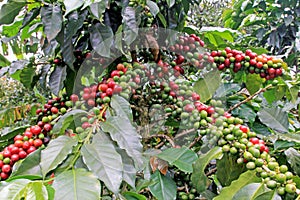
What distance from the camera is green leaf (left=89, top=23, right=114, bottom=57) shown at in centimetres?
89

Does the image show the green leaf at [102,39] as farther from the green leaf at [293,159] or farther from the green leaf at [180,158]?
the green leaf at [293,159]

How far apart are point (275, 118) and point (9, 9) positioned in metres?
0.79

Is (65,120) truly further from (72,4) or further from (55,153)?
(72,4)

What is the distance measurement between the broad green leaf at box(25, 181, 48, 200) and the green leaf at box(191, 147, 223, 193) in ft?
1.16

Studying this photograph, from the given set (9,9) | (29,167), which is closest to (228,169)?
(29,167)

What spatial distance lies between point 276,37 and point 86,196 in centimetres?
218

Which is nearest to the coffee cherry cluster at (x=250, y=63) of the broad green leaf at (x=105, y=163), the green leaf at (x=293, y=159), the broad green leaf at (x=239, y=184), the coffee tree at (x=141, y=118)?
the coffee tree at (x=141, y=118)

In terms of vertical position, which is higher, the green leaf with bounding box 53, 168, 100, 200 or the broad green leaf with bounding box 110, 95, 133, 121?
the broad green leaf with bounding box 110, 95, 133, 121

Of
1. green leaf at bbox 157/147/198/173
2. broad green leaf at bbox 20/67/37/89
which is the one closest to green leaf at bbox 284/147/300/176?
green leaf at bbox 157/147/198/173

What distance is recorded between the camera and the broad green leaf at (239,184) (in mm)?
717

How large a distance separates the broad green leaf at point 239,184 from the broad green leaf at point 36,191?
1.18 ft

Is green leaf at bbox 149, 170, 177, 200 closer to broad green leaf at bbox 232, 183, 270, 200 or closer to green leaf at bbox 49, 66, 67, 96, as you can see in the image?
broad green leaf at bbox 232, 183, 270, 200

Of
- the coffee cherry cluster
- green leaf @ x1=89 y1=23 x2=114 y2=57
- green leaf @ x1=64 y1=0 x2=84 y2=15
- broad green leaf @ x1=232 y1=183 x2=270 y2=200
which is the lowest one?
broad green leaf @ x1=232 y1=183 x2=270 y2=200

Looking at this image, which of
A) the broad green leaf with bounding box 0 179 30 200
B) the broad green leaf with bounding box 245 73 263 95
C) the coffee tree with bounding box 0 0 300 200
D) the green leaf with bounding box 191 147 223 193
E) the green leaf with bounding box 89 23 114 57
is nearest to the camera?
the broad green leaf with bounding box 0 179 30 200
